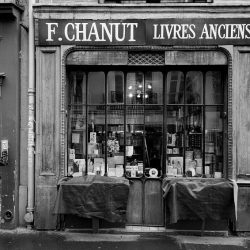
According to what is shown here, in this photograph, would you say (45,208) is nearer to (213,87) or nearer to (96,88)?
(96,88)

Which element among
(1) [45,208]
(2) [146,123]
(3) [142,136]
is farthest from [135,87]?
(1) [45,208]

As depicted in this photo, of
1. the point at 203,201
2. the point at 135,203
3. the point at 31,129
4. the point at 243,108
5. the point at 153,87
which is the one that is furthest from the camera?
the point at 153,87

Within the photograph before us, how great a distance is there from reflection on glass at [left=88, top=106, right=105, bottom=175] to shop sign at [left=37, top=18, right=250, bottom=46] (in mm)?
1551

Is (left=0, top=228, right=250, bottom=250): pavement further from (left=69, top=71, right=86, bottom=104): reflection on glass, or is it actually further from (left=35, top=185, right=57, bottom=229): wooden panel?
(left=69, top=71, right=86, bottom=104): reflection on glass

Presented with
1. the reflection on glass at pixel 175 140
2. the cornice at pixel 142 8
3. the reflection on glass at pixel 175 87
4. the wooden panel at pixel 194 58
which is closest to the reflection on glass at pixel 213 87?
the wooden panel at pixel 194 58

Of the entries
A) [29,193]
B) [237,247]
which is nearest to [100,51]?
[29,193]

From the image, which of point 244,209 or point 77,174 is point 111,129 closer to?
point 77,174

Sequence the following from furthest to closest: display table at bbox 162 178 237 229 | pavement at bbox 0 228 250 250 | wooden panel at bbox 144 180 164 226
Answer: wooden panel at bbox 144 180 164 226 → display table at bbox 162 178 237 229 → pavement at bbox 0 228 250 250

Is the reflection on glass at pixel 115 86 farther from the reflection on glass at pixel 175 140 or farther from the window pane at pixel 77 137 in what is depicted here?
the reflection on glass at pixel 175 140

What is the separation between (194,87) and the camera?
342 inches

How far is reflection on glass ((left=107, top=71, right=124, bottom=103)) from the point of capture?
8.75m

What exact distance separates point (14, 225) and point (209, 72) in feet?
17.9

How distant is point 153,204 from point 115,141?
163 cm

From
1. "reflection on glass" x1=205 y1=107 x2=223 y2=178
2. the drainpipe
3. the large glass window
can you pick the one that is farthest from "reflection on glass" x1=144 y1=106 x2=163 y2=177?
the drainpipe
